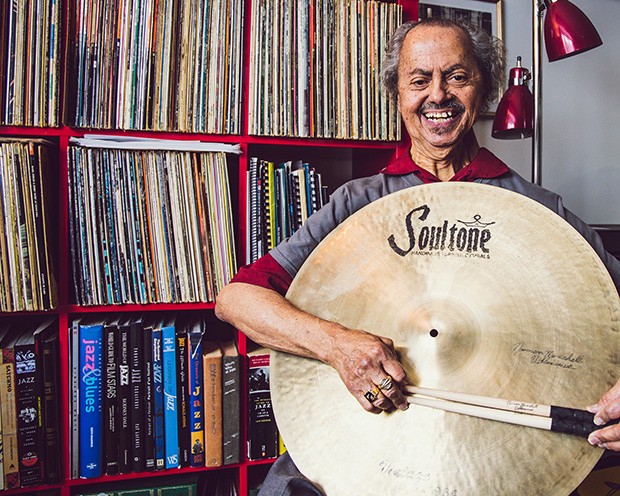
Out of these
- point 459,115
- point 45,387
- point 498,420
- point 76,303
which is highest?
point 459,115

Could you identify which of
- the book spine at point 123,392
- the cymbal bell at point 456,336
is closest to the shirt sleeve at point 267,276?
the cymbal bell at point 456,336

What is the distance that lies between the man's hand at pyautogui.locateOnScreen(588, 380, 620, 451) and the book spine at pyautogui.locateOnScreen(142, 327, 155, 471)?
1.11 m

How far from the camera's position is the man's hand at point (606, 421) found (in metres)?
0.78

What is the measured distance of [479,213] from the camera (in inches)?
37.0

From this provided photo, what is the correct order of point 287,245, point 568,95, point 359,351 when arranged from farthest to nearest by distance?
1. point 568,95
2. point 287,245
3. point 359,351

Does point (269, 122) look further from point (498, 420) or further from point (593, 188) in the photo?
point (593, 188)

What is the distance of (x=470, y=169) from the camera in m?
1.29

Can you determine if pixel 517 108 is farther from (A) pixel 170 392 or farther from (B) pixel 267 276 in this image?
(A) pixel 170 392

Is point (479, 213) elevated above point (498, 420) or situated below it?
above

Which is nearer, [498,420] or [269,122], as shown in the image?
[498,420]

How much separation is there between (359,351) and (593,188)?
1710mm

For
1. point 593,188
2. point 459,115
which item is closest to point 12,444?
point 459,115

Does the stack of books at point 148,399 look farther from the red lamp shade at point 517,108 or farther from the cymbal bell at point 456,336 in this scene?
the red lamp shade at point 517,108
